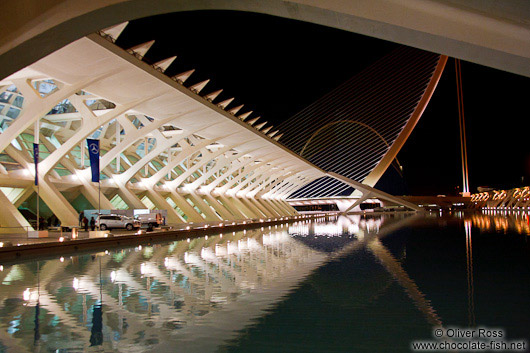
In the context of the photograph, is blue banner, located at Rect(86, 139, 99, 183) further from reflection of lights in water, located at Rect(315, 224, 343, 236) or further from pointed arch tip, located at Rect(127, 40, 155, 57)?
reflection of lights in water, located at Rect(315, 224, 343, 236)

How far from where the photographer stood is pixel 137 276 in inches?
291

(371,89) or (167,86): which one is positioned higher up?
(371,89)

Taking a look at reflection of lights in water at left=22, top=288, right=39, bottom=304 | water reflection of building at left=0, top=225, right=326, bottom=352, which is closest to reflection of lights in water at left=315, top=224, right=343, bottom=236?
water reflection of building at left=0, top=225, right=326, bottom=352

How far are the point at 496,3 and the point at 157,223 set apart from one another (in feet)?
58.5

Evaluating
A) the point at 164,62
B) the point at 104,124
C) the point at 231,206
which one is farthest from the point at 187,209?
the point at 164,62

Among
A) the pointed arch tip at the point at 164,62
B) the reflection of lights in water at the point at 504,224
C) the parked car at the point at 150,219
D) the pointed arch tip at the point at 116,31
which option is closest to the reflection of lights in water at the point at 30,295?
the pointed arch tip at the point at 116,31

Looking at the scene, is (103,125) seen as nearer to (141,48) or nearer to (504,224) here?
(141,48)

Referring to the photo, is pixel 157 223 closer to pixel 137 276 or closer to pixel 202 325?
pixel 137 276

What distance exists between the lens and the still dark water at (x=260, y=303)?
385cm

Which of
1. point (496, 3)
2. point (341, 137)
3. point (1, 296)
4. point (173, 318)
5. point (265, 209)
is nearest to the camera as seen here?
point (496, 3)

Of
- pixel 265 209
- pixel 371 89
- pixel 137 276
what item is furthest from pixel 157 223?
pixel 371 89

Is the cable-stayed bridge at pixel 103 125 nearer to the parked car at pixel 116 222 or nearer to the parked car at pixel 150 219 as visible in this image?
the parked car at pixel 116 222

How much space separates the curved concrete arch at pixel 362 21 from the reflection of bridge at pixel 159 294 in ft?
7.83

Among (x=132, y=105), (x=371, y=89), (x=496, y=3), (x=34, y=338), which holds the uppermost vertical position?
(x=371, y=89)
